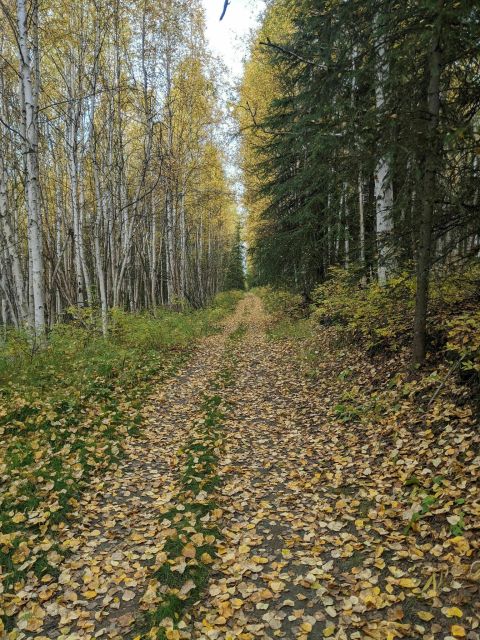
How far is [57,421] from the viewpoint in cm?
650

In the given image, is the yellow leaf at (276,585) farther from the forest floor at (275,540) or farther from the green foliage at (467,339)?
the green foliage at (467,339)

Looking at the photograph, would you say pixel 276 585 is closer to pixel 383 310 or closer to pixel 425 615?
pixel 425 615

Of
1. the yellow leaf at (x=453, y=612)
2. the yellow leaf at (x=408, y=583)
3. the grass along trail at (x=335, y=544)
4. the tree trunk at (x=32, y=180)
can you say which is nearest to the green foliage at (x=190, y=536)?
the grass along trail at (x=335, y=544)

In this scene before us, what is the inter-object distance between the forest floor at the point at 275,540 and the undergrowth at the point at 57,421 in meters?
0.26

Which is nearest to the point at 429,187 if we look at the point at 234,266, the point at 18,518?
the point at 18,518

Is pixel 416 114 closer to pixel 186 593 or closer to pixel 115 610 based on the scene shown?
pixel 186 593

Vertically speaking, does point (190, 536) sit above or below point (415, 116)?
below

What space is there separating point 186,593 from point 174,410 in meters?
4.58

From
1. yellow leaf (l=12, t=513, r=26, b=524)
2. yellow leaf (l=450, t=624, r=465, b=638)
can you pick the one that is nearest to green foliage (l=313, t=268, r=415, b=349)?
yellow leaf (l=450, t=624, r=465, b=638)

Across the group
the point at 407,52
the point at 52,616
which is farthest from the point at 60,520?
the point at 407,52

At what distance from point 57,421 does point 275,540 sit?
4.19m

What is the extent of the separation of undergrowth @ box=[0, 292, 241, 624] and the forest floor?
0.84ft

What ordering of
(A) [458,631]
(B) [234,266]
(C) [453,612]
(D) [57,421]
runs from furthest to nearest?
1. (B) [234,266]
2. (D) [57,421]
3. (C) [453,612]
4. (A) [458,631]

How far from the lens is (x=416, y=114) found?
17.7ft
